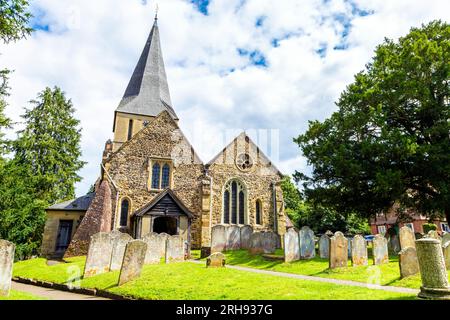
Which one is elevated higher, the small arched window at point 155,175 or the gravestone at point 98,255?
the small arched window at point 155,175

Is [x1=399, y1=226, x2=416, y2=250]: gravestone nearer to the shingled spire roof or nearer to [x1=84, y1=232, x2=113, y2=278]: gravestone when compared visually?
[x1=84, y1=232, x2=113, y2=278]: gravestone

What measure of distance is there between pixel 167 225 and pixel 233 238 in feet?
Answer: 17.9

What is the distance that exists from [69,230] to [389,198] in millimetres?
21144

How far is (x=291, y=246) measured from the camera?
41.5ft

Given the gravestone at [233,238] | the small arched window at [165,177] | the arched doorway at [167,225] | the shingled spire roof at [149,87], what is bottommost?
the gravestone at [233,238]

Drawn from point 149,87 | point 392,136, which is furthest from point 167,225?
point 149,87

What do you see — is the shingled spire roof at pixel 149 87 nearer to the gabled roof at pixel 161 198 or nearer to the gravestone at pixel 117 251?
the gabled roof at pixel 161 198

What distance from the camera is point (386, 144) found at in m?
14.5

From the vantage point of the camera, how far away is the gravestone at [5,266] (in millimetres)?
6832

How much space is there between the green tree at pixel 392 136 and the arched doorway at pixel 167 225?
31.3 ft

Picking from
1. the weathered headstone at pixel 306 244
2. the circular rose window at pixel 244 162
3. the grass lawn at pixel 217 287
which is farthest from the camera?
the circular rose window at pixel 244 162

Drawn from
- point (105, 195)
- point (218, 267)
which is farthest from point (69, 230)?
point (218, 267)

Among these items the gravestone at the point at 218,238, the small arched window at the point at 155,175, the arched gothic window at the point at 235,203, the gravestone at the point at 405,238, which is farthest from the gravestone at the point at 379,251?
the small arched window at the point at 155,175

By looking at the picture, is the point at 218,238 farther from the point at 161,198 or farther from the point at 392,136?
the point at 392,136
